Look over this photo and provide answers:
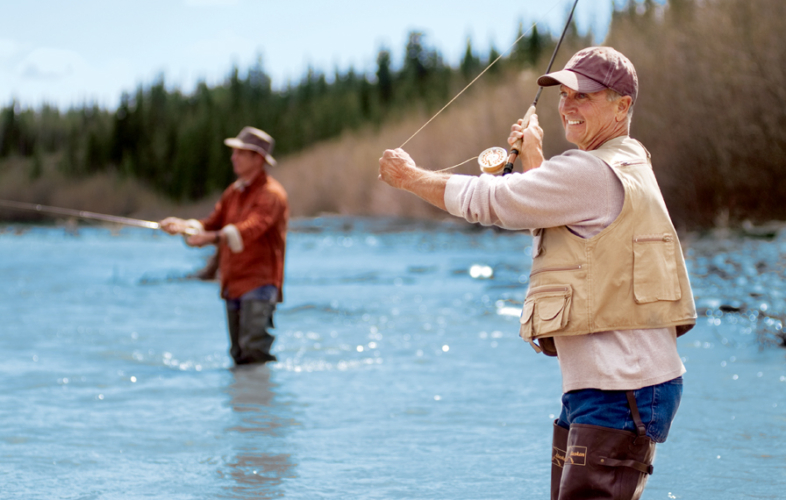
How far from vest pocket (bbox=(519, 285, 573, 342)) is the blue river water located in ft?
→ 6.00

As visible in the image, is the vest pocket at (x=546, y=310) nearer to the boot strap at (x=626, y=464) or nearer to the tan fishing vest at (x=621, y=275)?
the tan fishing vest at (x=621, y=275)

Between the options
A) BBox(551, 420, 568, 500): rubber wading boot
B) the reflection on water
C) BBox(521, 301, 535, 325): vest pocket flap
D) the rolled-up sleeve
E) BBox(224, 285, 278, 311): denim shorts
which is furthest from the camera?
BBox(224, 285, 278, 311): denim shorts

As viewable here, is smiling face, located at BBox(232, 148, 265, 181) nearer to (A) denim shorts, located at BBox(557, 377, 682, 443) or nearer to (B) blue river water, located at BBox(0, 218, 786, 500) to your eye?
(B) blue river water, located at BBox(0, 218, 786, 500)

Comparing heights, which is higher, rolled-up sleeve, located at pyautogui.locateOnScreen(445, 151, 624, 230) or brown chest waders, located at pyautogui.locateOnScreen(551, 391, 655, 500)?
rolled-up sleeve, located at pyautogui.locateOnScreen(445, 151, 624, 230)

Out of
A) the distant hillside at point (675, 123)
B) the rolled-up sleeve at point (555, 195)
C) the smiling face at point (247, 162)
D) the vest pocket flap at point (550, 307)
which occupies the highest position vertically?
the rolled-up sleeve at point (555, 195)

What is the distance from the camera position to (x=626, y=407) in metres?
2.42

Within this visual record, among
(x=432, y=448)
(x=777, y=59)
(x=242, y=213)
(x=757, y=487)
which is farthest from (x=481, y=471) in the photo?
(x=777, y=59)

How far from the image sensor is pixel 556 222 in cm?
239

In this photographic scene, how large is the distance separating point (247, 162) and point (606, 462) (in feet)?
15.7

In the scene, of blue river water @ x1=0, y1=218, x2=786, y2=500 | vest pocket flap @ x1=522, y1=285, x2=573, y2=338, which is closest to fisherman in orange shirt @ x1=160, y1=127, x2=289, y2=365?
blue river water @ x1=0, y1=218, x2=786, y2=500

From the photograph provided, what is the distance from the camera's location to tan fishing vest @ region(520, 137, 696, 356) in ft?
7.84

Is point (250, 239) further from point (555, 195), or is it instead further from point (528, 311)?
point (555, 195)

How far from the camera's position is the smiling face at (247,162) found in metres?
6.71

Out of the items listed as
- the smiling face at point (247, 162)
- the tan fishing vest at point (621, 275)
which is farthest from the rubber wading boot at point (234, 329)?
the tan fishing vest at point (621, 275)
